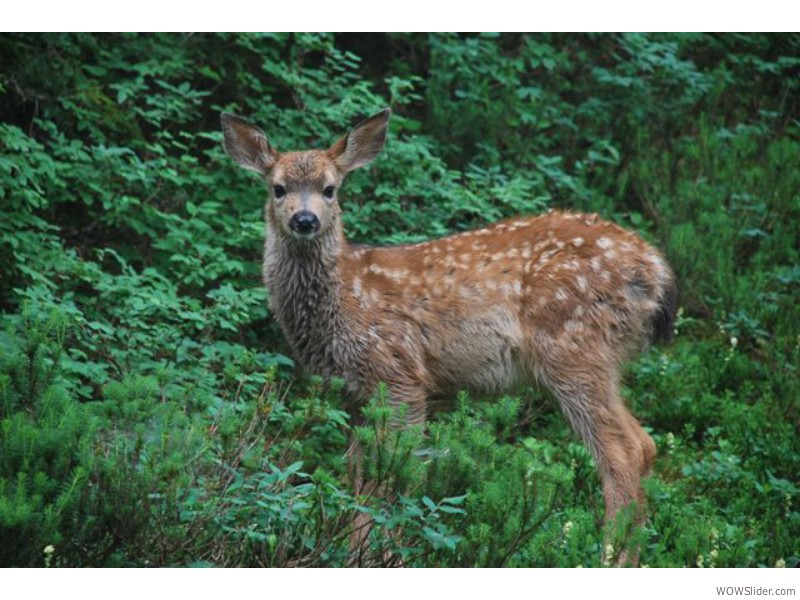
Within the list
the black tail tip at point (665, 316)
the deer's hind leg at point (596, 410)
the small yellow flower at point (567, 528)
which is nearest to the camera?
the small yellow flower at point (567, 528)

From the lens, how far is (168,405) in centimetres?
467

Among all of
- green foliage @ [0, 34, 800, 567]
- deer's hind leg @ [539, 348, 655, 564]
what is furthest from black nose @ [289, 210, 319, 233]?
deer's hind leg @ [539, 348, 655, 564]

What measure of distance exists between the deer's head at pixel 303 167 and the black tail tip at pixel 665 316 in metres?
2.08

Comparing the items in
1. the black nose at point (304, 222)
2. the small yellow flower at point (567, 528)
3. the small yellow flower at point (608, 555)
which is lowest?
the small yellow flower at point (567, 528)

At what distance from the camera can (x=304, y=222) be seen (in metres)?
6.59

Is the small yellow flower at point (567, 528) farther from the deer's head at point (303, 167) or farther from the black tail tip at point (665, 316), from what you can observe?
the deer's head at point (303, 167)

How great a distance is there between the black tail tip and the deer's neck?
1932 millimetres

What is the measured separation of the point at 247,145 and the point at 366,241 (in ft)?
5.59

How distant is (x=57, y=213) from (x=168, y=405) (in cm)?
389

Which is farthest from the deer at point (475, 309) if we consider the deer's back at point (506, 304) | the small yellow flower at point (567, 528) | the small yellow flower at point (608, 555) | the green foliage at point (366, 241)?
the small yellow flower at point (608, 555)

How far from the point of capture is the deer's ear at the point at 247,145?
23.1ft

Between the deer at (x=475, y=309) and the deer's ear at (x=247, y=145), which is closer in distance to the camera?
the deer at (x=475, y=309)

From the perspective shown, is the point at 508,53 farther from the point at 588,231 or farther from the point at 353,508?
the point at 353,508

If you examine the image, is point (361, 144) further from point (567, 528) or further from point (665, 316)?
point (567, 528)
